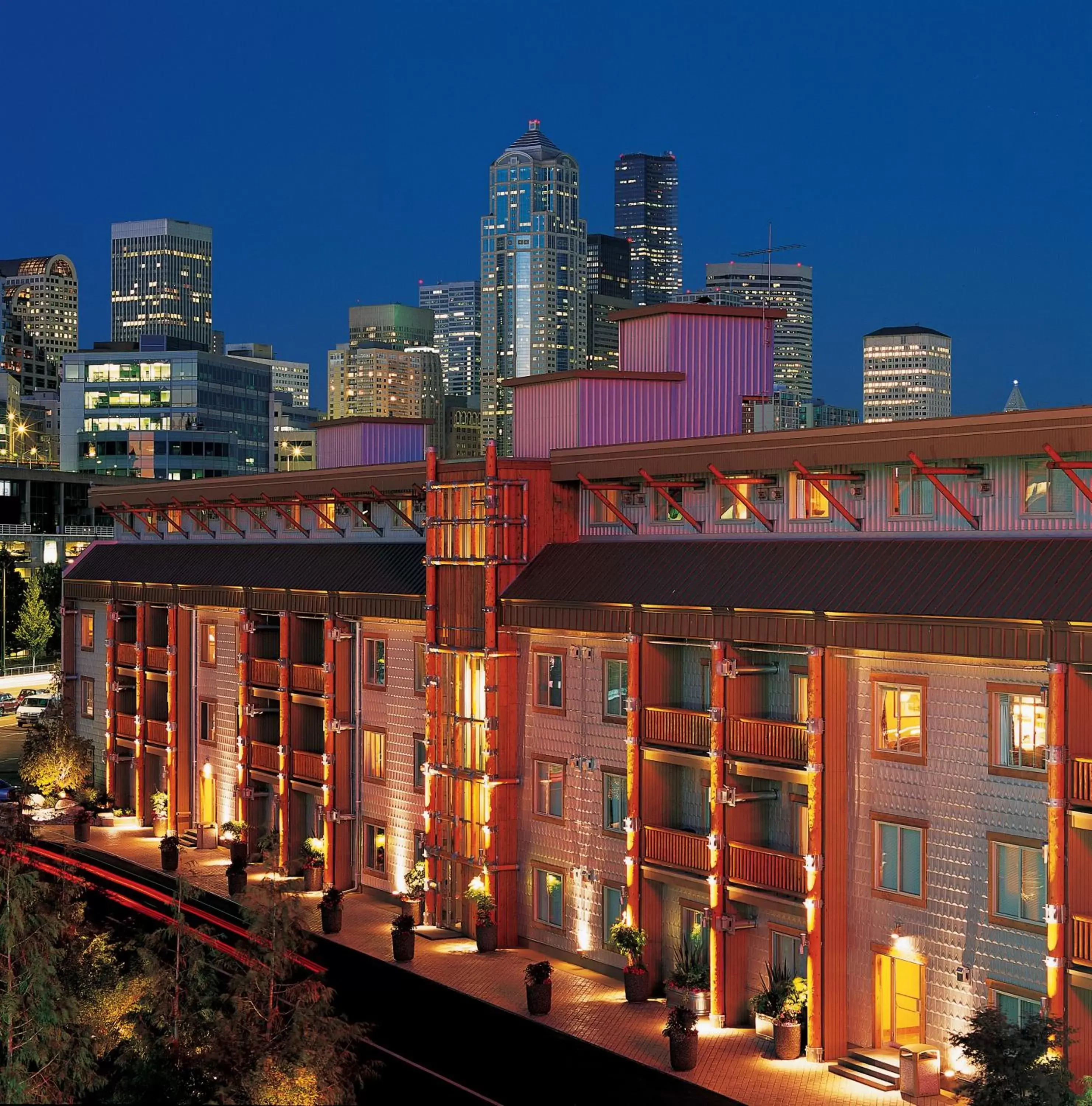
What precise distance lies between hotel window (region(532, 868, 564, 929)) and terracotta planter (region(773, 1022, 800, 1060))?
36.5ft

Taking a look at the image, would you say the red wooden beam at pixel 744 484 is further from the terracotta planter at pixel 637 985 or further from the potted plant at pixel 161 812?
the potted plant at pixel 161 812

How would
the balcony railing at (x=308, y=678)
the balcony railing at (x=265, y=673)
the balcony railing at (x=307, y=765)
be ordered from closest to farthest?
1. the balcony railing at (x=307, y=765)
2. the balcony railing at (x=308, y=678)
3. the balcony railing at (x=265, y=673)

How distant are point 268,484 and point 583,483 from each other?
19.9 meters

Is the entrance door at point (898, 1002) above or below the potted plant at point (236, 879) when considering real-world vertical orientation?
above

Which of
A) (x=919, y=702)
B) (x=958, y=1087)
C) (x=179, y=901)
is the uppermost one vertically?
(x=919, y=702)

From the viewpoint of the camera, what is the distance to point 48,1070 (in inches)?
1282

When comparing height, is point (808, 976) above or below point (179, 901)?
below

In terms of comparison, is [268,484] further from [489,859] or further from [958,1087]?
[958,1087]

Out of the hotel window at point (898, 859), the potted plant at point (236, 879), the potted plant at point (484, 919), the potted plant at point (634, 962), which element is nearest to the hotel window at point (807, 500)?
the hotel window at point (898, 859)

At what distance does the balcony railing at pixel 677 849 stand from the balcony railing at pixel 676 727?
91.2 inches

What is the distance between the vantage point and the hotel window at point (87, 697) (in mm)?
78312

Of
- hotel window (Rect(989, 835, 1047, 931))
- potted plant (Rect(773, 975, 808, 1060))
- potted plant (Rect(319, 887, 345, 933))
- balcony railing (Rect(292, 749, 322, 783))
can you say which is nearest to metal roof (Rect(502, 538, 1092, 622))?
hotel window (Rect(989, 835, 1047, 931))

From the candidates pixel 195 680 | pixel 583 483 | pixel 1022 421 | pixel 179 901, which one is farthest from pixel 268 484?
pixel 1022 421

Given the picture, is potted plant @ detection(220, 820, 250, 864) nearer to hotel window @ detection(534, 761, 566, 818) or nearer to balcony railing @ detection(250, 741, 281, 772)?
balcony railing @ detection(250, 741, 281, 772)
